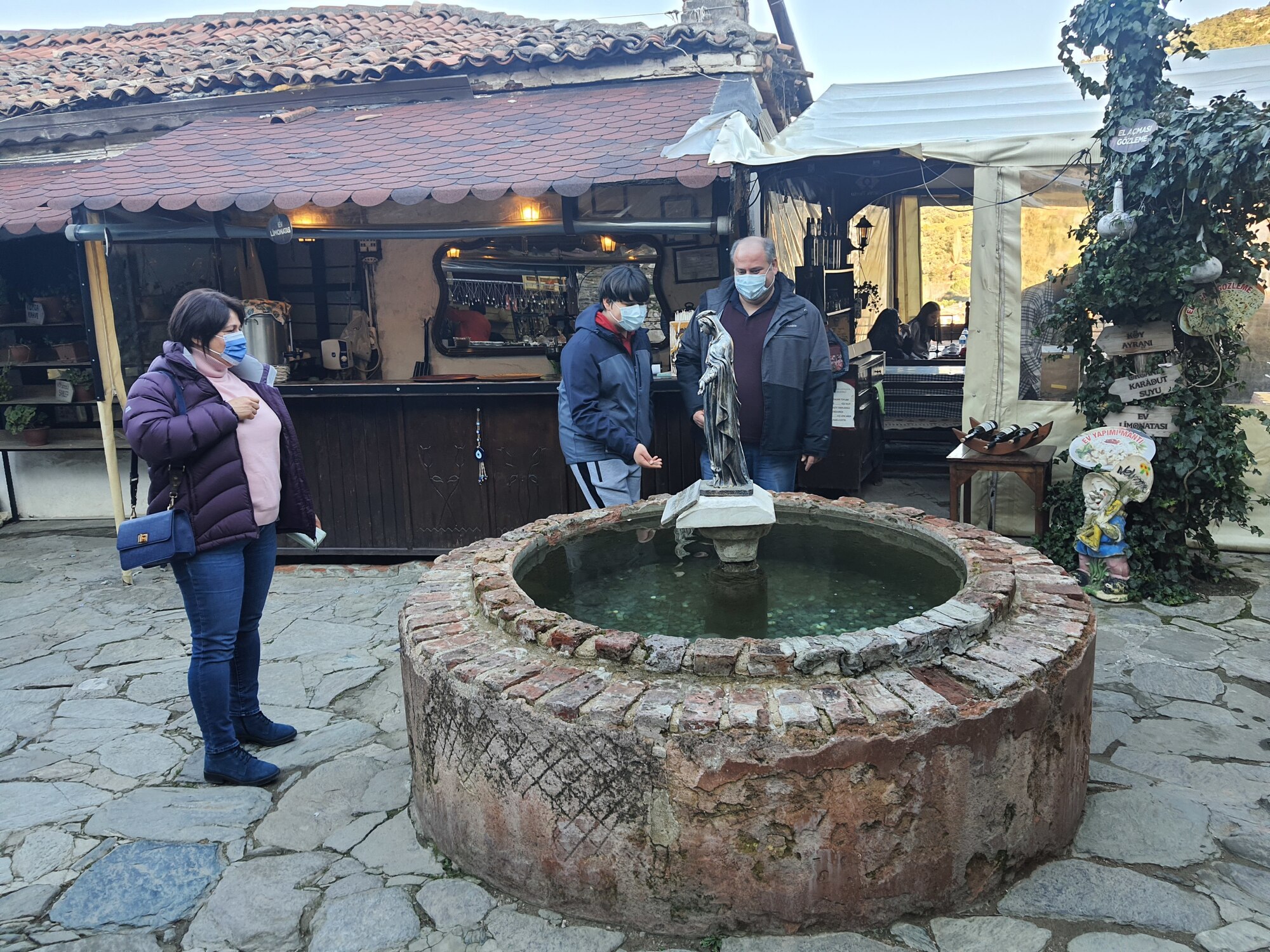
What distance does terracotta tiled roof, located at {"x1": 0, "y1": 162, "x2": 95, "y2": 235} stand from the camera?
19.1ft

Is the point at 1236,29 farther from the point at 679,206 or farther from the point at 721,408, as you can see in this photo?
the point at 721,408

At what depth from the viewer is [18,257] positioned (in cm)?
789

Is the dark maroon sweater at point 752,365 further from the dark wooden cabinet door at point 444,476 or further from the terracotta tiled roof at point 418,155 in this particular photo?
the dark wooden cabinet door at point 444,476

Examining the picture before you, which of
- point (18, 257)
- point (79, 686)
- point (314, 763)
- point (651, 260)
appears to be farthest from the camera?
point (18, 257)

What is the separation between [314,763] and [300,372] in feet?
14.2

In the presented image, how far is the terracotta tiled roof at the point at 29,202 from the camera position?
19.1 feet

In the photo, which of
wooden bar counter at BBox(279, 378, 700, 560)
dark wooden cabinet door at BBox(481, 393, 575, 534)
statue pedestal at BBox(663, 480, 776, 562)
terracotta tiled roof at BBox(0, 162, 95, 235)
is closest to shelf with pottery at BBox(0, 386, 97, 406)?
terracotta tiled roof at BBox(0, 162, 95, 235)

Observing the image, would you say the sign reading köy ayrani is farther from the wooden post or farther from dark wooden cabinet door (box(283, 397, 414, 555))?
the wooden post

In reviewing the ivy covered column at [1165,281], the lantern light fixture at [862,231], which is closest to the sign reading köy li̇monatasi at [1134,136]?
the ivy covered column at [1165,281]

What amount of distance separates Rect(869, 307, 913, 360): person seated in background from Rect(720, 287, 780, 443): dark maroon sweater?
16.5 ft

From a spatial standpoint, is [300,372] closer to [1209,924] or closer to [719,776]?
[719,776]

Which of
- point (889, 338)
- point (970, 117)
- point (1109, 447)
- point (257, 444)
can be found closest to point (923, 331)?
point (889, 338)

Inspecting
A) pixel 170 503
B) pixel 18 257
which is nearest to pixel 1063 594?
pixel 170 503

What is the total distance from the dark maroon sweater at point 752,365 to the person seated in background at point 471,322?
339 centimetres
